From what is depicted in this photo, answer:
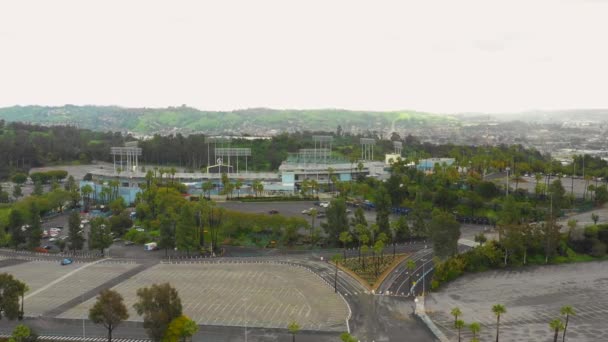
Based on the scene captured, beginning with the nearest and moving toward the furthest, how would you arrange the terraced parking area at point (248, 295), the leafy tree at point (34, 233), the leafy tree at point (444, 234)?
the terraced parking area at point (248, 295) → the leafy tree at point (444, 234) → the leafy tree at point (34, 233)

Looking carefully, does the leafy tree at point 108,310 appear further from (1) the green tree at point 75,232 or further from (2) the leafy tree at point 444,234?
(2) the leafy tree at point 444,234

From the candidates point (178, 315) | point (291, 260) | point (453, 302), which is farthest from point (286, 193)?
point (178, 315)

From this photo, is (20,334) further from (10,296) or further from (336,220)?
(336,220)

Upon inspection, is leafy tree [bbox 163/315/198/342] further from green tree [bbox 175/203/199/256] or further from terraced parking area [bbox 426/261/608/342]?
green tree [bbox 175/203/199/256]

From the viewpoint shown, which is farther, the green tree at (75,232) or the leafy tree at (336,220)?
the leafy tree at (336,220)

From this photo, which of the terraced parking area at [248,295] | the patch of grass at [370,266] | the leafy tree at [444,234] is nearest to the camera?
the terraced parking area at [248,295]

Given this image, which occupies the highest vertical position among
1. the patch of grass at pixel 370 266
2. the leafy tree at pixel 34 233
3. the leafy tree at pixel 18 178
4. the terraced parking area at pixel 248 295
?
the leafy tree at pixel 18 178

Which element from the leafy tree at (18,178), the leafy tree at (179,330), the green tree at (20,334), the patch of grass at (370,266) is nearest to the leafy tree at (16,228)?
the green tree at (20,334)
